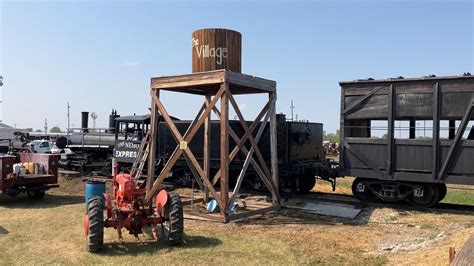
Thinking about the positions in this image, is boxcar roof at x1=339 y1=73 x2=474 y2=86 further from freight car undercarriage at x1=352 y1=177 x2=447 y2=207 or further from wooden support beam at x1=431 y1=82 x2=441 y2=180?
freight car undercarriage at x1=352 y1=177 x2=447 y2=207

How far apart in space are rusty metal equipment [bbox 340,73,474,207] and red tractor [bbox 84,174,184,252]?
6.46 metres

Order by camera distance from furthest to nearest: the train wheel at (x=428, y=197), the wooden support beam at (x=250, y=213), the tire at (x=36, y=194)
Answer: the tire at (x=36, y=194) < the train wheel at (x=428, y=197) < the wooden support beam at (x=250, y=213)

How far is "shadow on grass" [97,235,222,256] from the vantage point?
7.45m

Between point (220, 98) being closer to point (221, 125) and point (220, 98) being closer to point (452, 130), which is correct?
point (221, 125)

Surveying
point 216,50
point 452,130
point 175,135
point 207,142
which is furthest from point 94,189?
point 452,130

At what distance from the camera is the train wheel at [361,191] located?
12.8 meters

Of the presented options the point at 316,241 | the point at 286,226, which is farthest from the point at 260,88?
the point at 316,241

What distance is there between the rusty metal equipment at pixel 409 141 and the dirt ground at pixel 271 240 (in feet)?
2.86

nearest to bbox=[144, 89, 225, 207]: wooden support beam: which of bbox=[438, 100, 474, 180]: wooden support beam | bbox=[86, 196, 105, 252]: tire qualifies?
bbox=[86, 196, 105, 252]: tire

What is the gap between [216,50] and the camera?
34.9 feet

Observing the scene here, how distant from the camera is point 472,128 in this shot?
11.6 m

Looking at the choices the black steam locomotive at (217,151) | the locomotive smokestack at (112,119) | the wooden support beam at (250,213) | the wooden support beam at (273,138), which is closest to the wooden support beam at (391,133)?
the black steam locomotive at (217,151)

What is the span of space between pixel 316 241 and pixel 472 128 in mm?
6165

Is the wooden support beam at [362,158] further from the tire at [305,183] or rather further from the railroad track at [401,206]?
the tire at [305,183]
